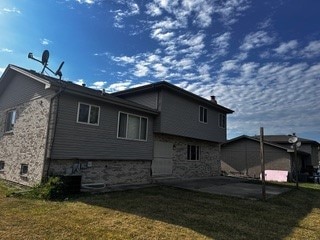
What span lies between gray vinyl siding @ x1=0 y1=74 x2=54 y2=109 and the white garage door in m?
7.55

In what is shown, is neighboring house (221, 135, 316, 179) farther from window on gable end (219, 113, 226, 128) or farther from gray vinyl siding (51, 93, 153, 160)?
gray vinyl siding (51, 93, 153, 160)

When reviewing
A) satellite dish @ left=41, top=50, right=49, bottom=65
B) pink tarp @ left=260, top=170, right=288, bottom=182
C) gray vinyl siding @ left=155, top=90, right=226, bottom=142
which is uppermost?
satellite dish @ left=41, top=50, right=49, bottom=65

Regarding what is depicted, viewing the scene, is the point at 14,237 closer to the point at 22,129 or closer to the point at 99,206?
the point at 99,206

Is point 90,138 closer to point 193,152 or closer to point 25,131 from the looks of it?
point 25,131

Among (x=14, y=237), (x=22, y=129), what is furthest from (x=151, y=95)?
(x=14, y=237)

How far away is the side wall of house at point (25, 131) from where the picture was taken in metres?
11.5

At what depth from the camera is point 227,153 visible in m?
31.6

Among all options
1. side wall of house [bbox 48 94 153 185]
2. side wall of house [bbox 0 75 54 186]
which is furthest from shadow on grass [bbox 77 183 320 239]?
side wall of house [bbox 0 75 54 186]

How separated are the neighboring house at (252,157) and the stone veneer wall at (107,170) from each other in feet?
55.9

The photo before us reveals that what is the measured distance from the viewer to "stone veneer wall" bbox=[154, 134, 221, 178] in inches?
737

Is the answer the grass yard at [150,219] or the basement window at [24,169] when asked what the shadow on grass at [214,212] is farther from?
the basement window at [24,169]

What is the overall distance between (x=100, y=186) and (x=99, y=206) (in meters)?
4.16

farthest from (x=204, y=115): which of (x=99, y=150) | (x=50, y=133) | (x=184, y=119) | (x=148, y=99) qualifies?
(x=50, y=133)

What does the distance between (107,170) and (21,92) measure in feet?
20.6
